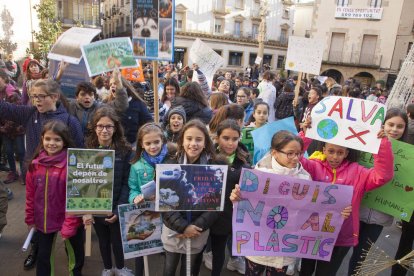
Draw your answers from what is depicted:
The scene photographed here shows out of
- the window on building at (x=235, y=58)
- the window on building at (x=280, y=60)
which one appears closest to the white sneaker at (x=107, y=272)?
the window on building at (x=235, y=58)

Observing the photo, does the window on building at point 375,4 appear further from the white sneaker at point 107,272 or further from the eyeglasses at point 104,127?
the white sneaker at point 107,272

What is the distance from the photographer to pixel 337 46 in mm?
25875

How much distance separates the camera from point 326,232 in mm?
2414

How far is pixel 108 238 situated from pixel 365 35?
27307 millimetres

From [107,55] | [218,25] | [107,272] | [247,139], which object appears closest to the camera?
[107,272]

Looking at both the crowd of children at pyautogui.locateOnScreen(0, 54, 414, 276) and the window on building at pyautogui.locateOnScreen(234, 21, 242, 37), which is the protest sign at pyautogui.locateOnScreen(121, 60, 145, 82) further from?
the window on building at pyautogui.locateOnScreen(234, 21, 242, 37)

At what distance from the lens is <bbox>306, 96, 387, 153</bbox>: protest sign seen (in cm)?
240

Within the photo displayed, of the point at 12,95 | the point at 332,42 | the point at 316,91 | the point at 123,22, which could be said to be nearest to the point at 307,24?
the point at 332,42

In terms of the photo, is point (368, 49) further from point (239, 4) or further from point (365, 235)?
point (365, 235)

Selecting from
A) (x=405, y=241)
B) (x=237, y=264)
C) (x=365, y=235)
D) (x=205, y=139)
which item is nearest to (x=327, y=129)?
(x=205, y=139)

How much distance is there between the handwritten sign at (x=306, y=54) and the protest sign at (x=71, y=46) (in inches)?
135

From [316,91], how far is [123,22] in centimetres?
3971

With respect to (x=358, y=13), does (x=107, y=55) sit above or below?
below

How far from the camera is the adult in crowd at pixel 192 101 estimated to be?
171 inches
